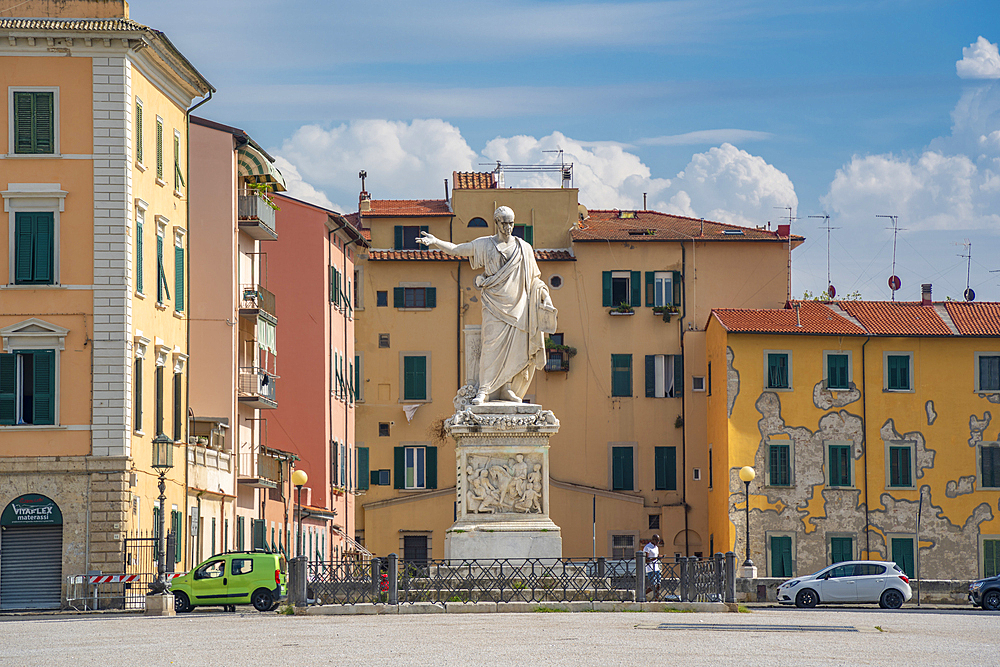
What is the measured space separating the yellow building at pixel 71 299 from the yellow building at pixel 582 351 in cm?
2553

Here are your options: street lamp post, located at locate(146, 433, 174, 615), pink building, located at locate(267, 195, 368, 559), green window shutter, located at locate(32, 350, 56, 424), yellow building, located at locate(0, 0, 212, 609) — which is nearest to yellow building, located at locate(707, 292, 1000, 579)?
pink building, located at locate(267, 195, 368, 559)

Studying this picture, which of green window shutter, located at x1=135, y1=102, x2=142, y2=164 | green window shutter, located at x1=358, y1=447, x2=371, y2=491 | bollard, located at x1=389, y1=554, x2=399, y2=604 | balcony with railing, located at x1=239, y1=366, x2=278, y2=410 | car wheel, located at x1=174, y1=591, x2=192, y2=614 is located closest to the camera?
bollard, located at x1=389, y1=554, x2=399, y2=604

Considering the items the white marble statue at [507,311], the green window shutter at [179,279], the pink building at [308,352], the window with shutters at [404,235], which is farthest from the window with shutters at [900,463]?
the white marble statue at [507,311]

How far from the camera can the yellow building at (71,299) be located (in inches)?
1420

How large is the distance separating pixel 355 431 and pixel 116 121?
2808 cm

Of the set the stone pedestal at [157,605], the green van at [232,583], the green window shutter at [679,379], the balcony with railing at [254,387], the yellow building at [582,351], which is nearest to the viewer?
the stone pedestal at [157,605]

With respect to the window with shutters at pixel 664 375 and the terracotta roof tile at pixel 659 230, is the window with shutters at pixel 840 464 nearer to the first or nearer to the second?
the window with shutters at pixel 664 375

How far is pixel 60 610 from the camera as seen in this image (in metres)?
35.2

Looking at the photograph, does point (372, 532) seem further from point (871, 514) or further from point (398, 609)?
point (398, 609)

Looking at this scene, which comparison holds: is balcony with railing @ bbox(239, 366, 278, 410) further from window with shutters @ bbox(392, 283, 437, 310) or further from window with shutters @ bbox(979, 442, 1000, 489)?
window with shutters @ bbox(979, 442, 1000, 489)

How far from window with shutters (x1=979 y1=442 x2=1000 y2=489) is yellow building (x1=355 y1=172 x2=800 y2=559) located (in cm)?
1071

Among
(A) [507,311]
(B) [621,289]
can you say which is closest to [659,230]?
(B) [621,289]

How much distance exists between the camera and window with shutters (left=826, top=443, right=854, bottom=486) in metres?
57.4

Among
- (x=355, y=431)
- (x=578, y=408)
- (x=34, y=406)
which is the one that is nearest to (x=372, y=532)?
(x=355, y=431)
